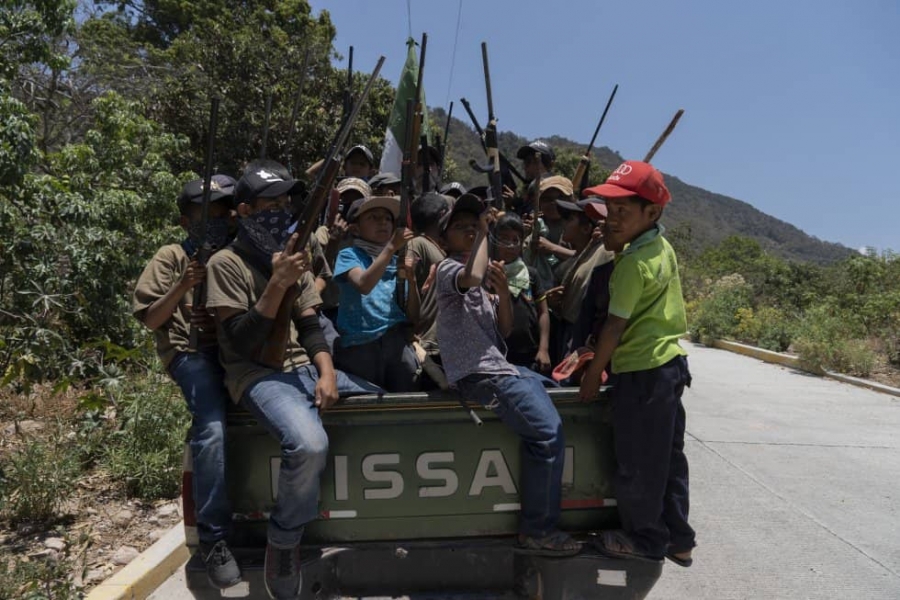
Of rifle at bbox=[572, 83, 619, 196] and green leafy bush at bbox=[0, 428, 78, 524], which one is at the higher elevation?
rifle at bbox=[572, 83, 619, 196]

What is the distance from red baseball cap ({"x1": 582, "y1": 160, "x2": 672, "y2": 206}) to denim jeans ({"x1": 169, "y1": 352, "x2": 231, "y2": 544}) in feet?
5.75

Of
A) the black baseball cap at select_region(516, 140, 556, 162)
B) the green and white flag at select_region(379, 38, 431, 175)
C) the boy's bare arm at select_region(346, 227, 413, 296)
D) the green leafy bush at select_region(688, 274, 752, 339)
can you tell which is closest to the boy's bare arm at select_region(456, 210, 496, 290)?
the boy's bare arm at select_region(346, 227, 413, 296)

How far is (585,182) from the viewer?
5273 mm

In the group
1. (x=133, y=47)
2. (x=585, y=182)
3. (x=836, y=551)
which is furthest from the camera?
(x=133, y=47)

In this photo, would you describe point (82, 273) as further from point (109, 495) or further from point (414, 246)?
point (414, 246)

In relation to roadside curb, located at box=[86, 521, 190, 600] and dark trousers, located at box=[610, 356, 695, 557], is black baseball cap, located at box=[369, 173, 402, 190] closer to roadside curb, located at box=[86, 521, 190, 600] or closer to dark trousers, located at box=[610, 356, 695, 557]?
dark trousers, located at box=[610, 356, 695, 557]

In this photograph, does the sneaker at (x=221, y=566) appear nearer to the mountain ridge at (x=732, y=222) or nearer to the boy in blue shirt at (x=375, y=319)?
the boy in blue shirt at (x=375, y=319)

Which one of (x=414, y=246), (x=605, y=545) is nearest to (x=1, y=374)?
(x=414, y=246)

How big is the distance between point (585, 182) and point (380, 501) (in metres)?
3.28

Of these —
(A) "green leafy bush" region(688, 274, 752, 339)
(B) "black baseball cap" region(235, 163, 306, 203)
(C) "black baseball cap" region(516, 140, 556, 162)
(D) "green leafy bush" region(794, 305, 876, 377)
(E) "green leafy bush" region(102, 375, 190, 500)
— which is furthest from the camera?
(A) "green leafy bush" region(688, 274, 752, 339)

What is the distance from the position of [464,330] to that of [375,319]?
487 millimetres

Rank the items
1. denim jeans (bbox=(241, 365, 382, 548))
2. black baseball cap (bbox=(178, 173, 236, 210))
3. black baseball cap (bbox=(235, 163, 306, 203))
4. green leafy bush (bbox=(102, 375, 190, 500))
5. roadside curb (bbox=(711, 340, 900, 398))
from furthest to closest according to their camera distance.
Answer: roadside curb (bbox=(711, 340, 900, 398))
green leafy bush (bbox=(102, 375, 190, 500))
black baseball cap (bbox=(178, 173, 236, 210))
black baseball cap (bbox=(235, 163, 306, 203))
denim jeans (bbox=(241, 365, 382, 548))

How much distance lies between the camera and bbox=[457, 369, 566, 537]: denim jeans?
105 inches

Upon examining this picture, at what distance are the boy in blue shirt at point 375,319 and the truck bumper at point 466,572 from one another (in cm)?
75
